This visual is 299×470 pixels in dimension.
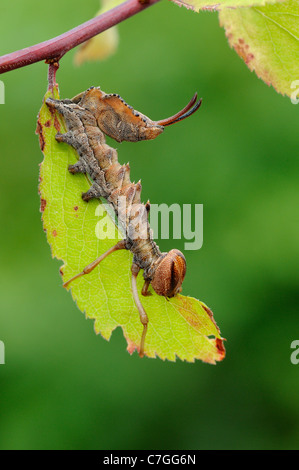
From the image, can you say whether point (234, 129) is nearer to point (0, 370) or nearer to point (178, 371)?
point (178, 371)

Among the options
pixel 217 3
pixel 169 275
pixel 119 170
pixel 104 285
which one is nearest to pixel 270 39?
pixel 217 3

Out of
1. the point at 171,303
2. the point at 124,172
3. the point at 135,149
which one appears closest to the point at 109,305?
the point at 171,303

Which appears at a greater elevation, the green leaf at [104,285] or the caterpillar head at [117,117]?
the caterpillar head at [117,117]

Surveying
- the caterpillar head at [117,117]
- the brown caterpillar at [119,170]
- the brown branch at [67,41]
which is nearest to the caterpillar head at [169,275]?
the brown caterpillar at [119,170]

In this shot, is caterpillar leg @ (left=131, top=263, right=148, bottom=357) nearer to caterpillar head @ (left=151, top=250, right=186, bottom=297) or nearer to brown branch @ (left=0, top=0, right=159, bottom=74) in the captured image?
caterpillar head @ (left=151, top=250, right=186, bottom=297)

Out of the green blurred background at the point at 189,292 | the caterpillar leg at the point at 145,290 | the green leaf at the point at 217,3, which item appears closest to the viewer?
the green leaf at the point at 217,3

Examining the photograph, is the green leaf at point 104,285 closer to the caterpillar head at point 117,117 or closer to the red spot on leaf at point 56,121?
the red spot on leaf at point 56,121
